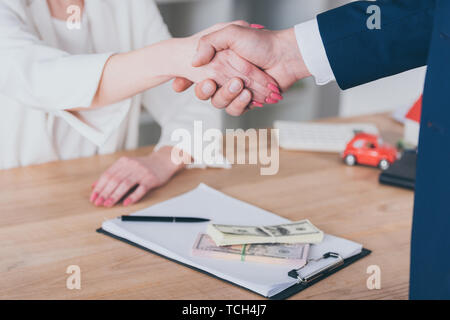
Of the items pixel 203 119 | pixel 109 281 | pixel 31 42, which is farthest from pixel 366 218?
pixel 31 42

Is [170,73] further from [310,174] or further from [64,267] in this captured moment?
[64,267]

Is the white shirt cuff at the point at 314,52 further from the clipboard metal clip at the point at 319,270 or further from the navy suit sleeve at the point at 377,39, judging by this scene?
the clipboard metal clip at the point at 319,270

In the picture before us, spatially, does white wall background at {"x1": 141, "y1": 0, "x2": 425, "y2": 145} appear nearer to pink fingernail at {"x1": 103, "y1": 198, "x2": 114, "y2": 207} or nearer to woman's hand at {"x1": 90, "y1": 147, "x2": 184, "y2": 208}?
woman's hand at {"x1": 90, "y1": 147, "x2": 184, "y2": 208}

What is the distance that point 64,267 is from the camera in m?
0.83

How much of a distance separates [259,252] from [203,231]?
132mm

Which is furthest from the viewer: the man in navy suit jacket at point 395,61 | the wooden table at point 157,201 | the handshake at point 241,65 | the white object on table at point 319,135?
the white object on table at point 319,135

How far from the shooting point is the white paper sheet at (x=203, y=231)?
0.79m

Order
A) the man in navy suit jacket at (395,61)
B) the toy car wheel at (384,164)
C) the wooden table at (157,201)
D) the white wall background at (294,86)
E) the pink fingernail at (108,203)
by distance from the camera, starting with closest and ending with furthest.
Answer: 1. the man in navy suit jacket at (395,61)
2. the wooden table at (157,201)
3. the pink fingernail at (108,203)
4. the toy car wheel at (384,164)
5. the white wall background at (294,86)

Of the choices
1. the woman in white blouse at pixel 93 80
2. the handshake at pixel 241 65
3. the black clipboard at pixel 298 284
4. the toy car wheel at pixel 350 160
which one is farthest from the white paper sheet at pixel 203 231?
the toy car wheel at pixel 350 160

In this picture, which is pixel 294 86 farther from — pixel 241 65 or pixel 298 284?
pixel 298 284

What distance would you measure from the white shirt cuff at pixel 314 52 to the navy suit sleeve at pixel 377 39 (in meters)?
0.06

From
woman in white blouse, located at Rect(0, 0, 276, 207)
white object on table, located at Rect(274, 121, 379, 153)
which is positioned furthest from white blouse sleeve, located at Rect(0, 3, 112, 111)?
white object on table, located at Rect(274, 121, 379, 153)

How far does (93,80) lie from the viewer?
1121 mm

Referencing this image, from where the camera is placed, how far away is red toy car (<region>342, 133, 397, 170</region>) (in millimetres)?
1288
